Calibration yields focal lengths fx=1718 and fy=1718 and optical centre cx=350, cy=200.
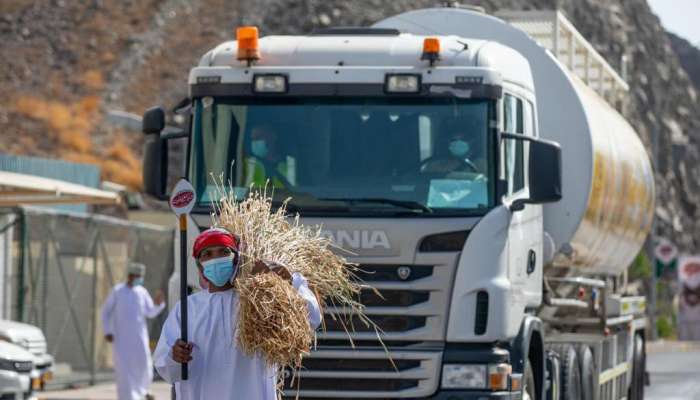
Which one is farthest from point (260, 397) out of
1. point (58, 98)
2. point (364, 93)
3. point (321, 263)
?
point (58, 98)

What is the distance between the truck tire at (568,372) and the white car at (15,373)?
4.50 meters

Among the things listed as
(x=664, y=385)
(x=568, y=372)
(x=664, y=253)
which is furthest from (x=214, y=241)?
(x=664, y=253)

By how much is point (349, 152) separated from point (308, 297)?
3.32m

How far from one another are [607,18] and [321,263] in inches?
2817

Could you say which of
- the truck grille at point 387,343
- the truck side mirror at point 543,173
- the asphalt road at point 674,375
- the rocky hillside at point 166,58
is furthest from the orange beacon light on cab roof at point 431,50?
the rocky hillside at point 166,58

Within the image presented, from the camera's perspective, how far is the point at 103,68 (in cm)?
7838

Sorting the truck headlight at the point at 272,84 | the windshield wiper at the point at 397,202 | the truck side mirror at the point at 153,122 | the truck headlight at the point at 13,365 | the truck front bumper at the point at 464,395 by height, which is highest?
the truck headlight at the point at 272,84

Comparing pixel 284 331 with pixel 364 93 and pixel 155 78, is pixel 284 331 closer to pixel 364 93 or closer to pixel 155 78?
pixel 364 93

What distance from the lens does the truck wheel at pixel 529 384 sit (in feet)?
41.1

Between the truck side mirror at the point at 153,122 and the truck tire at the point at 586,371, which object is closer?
the truck side mirror at the point at 153,122

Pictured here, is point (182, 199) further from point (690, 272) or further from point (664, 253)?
point (690, 272)

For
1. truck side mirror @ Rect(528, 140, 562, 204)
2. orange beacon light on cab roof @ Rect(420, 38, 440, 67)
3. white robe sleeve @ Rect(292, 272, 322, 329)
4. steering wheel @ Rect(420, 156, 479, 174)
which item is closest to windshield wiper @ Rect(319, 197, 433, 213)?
steering wheel @ Rect(420, 156, 479, 174)

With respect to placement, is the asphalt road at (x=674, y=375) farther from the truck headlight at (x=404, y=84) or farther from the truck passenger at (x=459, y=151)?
the truck headlight at (x=404, y=84)

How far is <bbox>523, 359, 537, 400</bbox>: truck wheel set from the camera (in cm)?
1253
